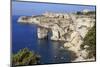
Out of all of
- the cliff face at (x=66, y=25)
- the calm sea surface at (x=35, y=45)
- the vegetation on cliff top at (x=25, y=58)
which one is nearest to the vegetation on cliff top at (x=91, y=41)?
the cliff face at (x=66, y=25)

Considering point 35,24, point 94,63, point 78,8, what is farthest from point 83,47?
point 35,24

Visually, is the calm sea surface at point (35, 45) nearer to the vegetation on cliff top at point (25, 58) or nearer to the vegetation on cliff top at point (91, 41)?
the vegetation on cliff top at point (25, 58)

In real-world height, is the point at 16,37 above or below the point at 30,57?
above

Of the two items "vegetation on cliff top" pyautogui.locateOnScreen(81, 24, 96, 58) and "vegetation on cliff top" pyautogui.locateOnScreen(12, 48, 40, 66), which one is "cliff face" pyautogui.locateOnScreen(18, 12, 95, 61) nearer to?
"vegetation on cliff top" pyautogui.locateOnScreen(81, 24, 96, 58)

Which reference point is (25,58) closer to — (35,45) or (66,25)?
(35,45)

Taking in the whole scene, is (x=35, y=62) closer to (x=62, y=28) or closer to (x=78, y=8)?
(x=62, y=28)

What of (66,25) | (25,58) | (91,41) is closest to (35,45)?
(25,58)
